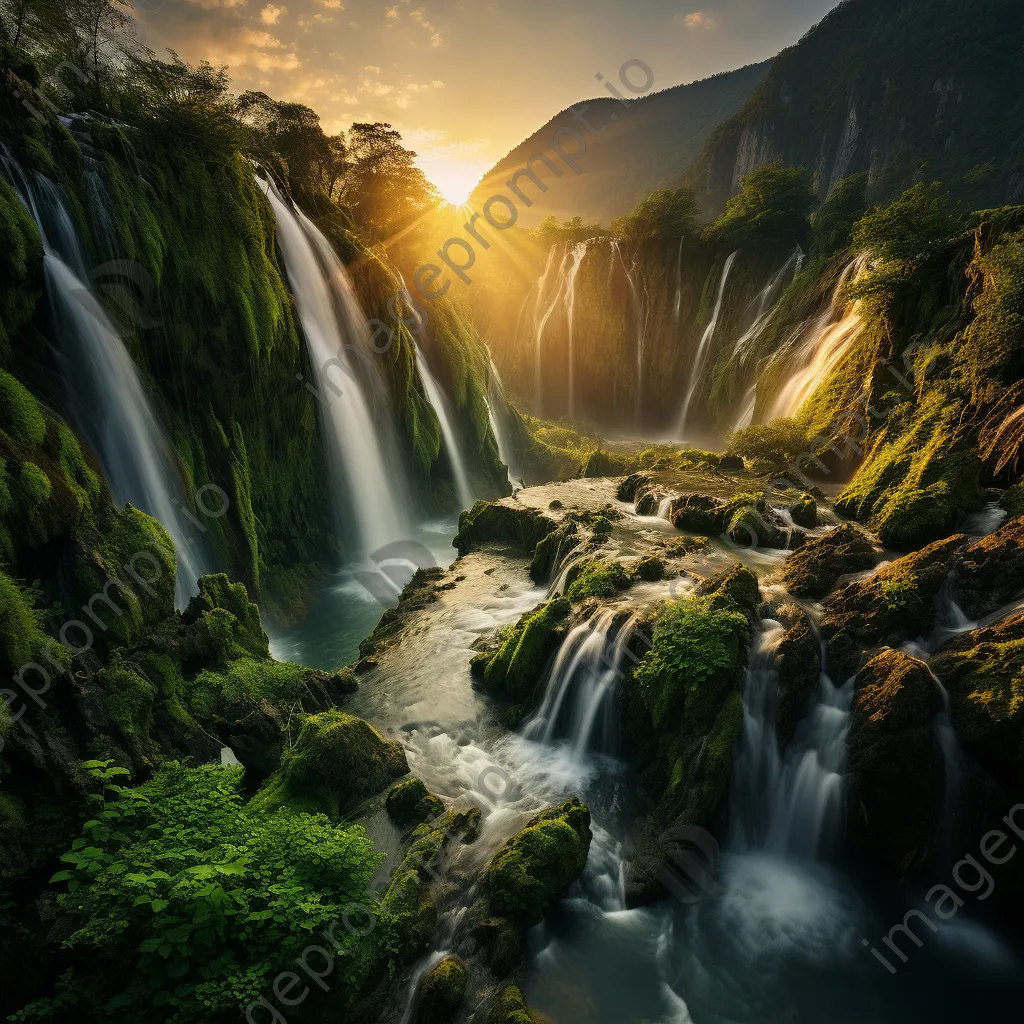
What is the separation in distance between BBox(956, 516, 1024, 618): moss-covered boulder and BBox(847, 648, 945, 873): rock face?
1930 mm

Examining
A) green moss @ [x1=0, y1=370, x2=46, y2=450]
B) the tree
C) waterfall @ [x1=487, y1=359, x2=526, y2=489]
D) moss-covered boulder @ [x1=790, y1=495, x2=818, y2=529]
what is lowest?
moss-covered boulder @ [x1=790, y1=495, x2=818, y2=529]

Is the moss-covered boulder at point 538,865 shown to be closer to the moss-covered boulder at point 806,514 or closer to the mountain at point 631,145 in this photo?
the moss-covered boulder at point 806,514

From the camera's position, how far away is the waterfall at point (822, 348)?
21.5 meters

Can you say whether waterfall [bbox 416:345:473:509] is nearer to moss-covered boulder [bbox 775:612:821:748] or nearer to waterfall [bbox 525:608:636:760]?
waterfall [bbox 525:608:636:760]

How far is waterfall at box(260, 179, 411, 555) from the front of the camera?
64.6 ft

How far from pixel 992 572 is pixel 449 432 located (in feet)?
74.8

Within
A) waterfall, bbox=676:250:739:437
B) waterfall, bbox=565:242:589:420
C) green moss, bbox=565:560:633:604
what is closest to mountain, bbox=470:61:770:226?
waterfall, bbox=565:242:589:420

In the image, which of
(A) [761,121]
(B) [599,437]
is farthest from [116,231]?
(A) [761,121]

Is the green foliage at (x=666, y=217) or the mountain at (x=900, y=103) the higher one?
the mountain at (x=900, y=103)

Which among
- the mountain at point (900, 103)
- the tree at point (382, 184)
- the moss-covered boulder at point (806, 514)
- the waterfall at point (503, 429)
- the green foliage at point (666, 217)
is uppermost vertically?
the mountain at point (900, 103)

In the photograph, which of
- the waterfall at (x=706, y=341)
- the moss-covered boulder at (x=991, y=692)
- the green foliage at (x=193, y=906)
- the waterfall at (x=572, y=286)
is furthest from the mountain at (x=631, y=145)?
the green foliage at (x=193, y=906)

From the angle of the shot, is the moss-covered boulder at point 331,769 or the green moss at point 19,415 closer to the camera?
the green moss at point 19,415

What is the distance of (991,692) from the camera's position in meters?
6.79

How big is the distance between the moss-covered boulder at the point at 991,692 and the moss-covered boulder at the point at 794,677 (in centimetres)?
162
